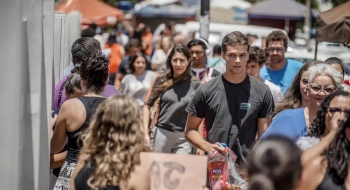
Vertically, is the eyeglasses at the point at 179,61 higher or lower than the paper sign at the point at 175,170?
higher

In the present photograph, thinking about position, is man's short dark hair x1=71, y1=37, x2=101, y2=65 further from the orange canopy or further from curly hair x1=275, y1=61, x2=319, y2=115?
the orange canopy

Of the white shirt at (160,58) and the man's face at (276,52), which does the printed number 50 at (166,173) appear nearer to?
the man's face at (276,52)

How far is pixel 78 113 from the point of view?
6012 millimetres

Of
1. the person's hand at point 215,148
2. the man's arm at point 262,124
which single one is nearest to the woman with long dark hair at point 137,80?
the man's arm at point 262,124

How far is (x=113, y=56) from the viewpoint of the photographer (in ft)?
62.6

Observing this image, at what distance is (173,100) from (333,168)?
4.85 m

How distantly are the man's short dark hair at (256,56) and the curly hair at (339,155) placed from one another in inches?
200

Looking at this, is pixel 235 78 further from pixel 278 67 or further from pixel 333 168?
pixel 278 67

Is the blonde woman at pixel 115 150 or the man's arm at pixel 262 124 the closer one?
the blonde woman at pixel 115 150

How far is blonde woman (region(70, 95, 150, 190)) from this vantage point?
4496 millimetres

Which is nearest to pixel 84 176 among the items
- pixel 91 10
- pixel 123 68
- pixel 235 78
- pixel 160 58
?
pixel 235 78

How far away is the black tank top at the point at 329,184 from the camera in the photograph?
15.2ft

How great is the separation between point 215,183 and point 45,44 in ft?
5.60

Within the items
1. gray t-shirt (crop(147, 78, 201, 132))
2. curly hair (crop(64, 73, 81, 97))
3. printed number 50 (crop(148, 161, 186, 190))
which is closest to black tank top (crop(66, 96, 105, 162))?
curly hair (crop(64, 73, 81, 97))
